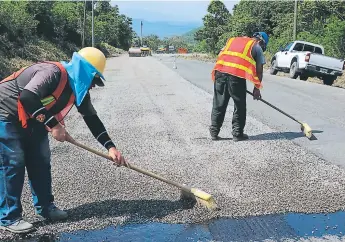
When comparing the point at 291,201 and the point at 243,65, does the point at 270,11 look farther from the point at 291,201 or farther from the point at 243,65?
the point at 291,201

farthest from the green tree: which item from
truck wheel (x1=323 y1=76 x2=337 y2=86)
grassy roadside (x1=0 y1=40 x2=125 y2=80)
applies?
truck wheel (x1=323 y1=76 x2=337 y2=86)

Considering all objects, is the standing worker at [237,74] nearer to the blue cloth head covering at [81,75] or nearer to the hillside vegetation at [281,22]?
the blue cloth head covering at [81,75]

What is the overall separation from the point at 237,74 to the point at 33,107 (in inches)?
155

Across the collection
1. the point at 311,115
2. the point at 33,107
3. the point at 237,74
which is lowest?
the point at 311,115

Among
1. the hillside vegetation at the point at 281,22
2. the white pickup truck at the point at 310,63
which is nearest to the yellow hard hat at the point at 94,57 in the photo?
the white pickup truck at the point at 310,63

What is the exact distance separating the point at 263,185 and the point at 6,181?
253 cm

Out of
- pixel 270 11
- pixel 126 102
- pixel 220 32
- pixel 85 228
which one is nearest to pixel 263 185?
pixel 85 228

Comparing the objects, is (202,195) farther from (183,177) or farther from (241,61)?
(241,61)

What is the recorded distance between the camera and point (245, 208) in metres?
4.18

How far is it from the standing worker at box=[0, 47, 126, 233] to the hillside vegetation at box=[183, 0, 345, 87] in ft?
A: 52.4

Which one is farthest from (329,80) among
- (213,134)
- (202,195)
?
(202,195)

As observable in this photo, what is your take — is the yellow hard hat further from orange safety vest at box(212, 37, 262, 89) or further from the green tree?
the green tree

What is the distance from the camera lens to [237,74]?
22.2 feet

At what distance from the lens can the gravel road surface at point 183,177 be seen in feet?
13.6
